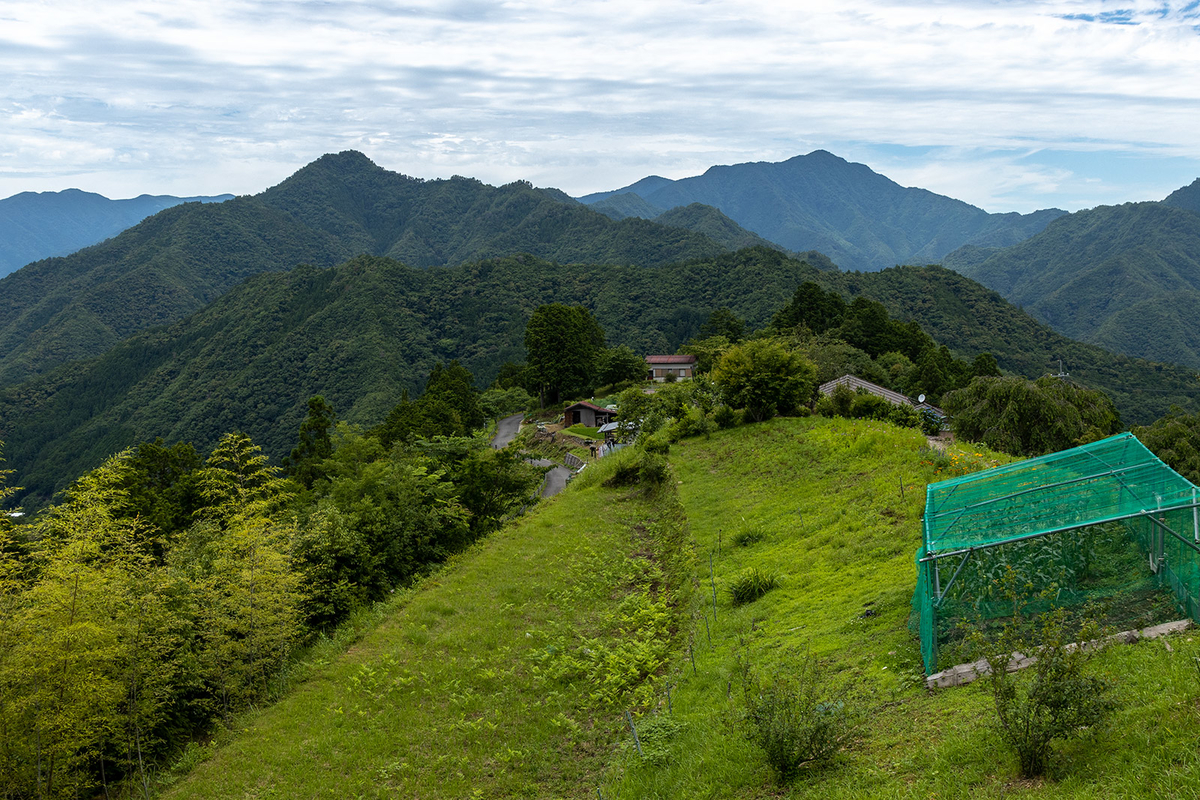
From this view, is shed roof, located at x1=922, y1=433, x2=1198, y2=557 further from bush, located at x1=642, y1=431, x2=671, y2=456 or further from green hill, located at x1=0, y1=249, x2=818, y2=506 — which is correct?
green hill, located at x1=0, y1=249, x2=818, y2=506

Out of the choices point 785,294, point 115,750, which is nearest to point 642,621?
point 115,750

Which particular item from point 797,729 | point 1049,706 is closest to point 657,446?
point 797,729

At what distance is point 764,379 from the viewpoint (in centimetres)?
2638

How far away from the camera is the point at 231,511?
19.7 meters

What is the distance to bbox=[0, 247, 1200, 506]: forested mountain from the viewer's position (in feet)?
291

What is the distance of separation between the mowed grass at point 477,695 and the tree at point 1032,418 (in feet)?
48.9

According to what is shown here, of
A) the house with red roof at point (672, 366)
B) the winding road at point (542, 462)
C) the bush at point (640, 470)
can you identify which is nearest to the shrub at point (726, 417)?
the bush at point (640, 470)

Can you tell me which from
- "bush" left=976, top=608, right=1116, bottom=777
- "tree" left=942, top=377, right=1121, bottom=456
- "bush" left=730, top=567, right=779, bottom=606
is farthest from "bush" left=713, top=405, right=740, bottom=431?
"bush" left=976, top=608, right=1116, bottom=777

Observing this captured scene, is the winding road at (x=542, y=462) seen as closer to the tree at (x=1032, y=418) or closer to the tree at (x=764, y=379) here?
the tree at (x=764, y=379)

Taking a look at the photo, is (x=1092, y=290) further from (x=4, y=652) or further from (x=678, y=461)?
(x=4, y=652)

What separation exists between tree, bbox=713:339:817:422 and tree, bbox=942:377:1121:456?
642 cm

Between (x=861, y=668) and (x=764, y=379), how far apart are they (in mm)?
18325

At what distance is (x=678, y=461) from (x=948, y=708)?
18.0m

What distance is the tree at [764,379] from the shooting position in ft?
86.9
